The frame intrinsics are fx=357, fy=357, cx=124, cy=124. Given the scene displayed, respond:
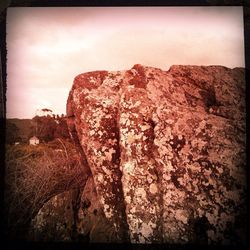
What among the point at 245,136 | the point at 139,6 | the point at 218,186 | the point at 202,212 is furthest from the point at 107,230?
the point at 139,6

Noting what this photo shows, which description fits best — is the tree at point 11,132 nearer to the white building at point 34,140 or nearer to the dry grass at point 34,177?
the dry grass at point 34,177

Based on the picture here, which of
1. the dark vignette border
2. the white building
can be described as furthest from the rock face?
the white building

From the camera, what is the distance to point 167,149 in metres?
4.68

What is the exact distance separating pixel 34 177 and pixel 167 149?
1.99 meters

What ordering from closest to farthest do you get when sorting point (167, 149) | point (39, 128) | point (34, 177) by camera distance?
point (167, 149), point (34, 177), point (39, 128)

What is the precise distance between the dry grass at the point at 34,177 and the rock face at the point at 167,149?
27cm

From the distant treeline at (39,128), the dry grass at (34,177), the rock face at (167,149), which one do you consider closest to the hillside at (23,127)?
the distant treeline at (39,128)

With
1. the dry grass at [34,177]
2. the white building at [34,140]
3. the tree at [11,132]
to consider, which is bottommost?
the dry grass at [34,177]

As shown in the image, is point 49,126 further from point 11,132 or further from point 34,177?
point 34,177

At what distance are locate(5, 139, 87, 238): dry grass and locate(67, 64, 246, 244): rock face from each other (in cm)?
27

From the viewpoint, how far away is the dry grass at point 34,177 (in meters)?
5.06

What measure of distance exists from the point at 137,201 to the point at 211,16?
286 cm

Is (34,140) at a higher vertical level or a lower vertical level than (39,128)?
lower
